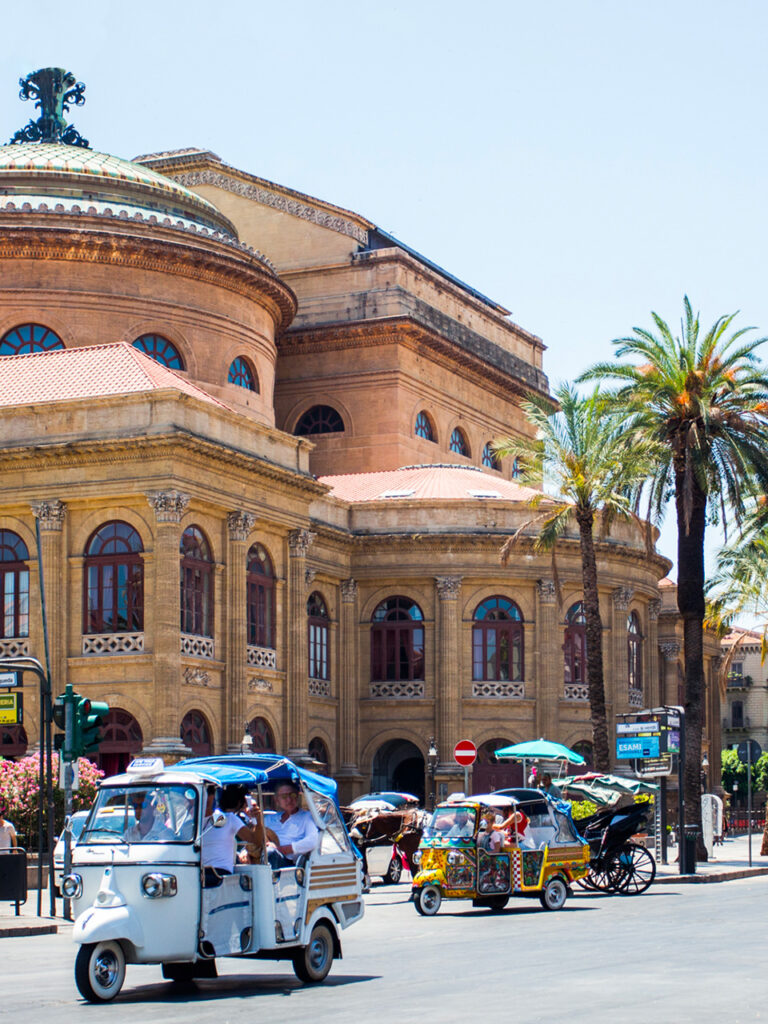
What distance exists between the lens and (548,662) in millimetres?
49594

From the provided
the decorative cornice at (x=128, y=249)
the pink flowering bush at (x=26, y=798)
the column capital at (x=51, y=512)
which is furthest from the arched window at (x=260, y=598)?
the pink flowering bush at (x=26, y=798)

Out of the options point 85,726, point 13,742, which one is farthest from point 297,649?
point 85,726

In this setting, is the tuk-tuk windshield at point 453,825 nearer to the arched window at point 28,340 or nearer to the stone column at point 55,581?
the stone column at point 55,581

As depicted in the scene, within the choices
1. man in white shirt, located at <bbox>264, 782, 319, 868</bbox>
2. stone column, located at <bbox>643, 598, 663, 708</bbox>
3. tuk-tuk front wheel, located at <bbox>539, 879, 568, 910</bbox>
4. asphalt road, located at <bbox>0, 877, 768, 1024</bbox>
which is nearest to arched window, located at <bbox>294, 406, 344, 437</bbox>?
stone column, located at <bbox>643, 598, 663, 708</bbox>

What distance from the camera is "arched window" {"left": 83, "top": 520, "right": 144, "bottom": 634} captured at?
38.2 m

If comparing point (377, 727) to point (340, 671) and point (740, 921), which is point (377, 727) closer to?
point (340, 671)

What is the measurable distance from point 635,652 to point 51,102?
25.1 m

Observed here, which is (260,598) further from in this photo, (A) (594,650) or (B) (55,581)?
(A) (594,650)

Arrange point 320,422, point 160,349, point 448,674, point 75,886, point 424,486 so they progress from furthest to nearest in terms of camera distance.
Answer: point 320,422, point 424,486, point 448,674, point 160,349, point 75,886

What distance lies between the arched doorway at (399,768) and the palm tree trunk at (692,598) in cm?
1397

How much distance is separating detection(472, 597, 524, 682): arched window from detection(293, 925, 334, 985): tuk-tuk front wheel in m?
34.2

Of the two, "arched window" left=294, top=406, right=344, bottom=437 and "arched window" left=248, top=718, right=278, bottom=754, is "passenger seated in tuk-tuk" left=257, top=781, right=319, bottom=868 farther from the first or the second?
"arched window" left=294, top=406, right=344, bottom=437

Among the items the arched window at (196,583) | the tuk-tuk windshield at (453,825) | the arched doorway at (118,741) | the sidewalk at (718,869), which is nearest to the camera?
the tuk-tuk windshield at (453,825)

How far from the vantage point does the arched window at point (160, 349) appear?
47031mm
